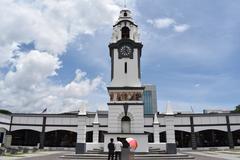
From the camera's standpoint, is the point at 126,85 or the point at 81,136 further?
the point at 126,85

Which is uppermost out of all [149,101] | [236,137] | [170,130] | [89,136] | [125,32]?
[149,101]

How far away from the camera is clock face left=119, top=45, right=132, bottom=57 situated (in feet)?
97.7

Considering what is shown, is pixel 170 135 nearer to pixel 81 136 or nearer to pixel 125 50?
pixel 81 136

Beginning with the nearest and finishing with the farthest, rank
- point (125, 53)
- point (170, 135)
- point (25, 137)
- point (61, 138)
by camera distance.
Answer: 1. point (170, 135)
2. point (125, 53)
3. point (25, 137)
4. point (61, 138)

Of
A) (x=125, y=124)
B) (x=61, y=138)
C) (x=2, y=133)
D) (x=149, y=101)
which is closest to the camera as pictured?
(x=125, y=124)

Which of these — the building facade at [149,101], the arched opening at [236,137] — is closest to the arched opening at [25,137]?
the arched opening at [236,137]

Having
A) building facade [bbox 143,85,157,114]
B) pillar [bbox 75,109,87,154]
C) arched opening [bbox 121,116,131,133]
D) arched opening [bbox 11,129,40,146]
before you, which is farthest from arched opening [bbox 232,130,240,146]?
building facade [bbox 143,85,157,114]

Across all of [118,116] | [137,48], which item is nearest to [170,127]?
[118,116]

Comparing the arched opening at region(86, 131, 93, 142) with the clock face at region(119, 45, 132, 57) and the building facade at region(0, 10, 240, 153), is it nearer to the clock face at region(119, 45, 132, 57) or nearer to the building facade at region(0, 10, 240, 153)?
the building facade at region(0, 10, 240, 153)

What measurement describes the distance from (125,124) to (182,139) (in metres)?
23.2

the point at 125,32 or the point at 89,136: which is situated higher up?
the point at 125,32

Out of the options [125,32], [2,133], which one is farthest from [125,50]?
[2,133]

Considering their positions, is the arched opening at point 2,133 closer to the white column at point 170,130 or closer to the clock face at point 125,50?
the clock face at point 125,50

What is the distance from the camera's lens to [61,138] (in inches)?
1832
